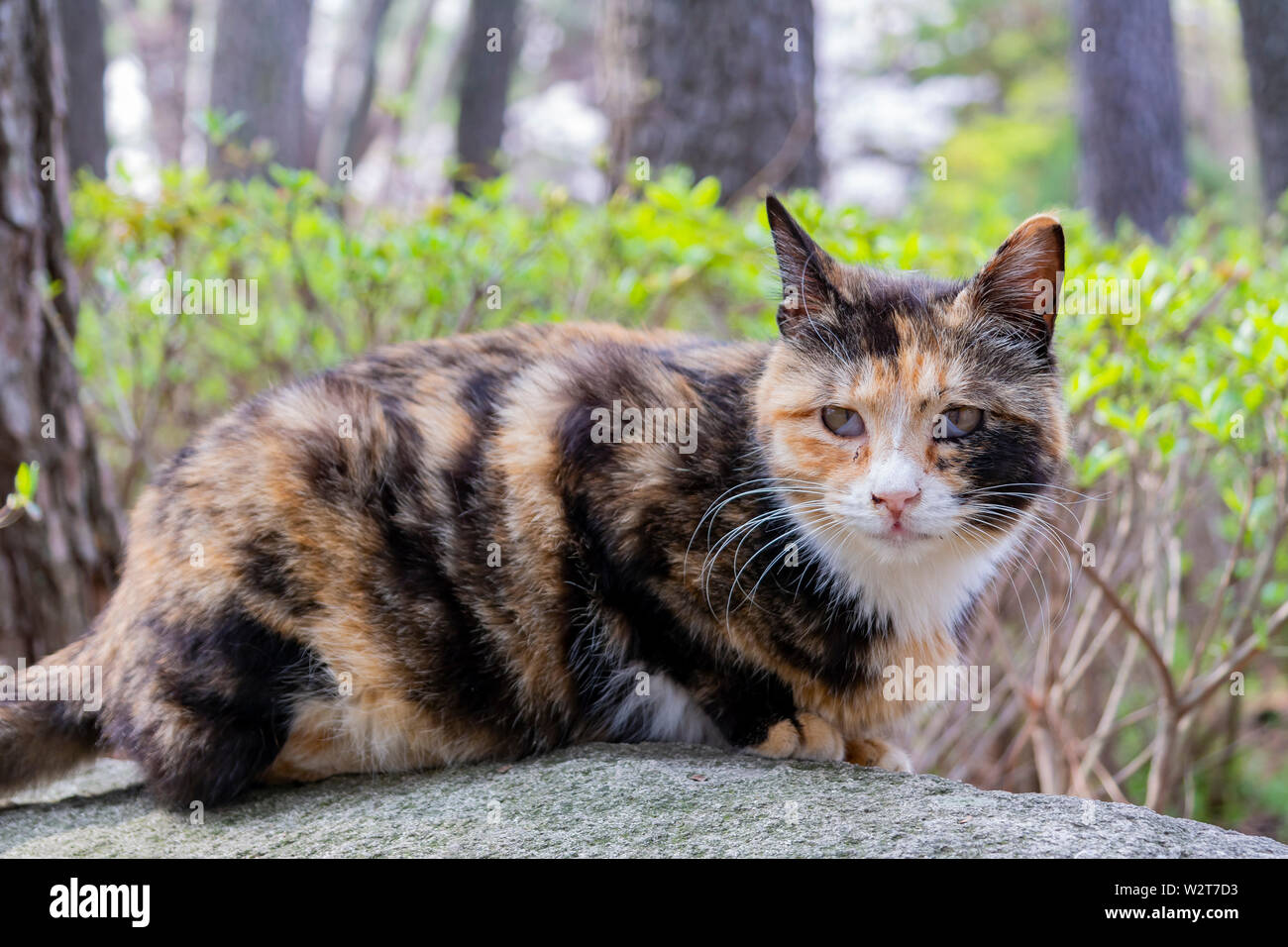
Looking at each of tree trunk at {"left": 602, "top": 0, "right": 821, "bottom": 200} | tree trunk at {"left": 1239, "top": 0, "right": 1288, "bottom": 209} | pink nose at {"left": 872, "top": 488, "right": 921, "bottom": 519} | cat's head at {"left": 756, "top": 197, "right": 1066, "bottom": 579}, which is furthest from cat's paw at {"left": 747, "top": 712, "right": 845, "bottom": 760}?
tree trunk at {"left": 1239, "top": 0, "right": 1288, "bottom": 209}

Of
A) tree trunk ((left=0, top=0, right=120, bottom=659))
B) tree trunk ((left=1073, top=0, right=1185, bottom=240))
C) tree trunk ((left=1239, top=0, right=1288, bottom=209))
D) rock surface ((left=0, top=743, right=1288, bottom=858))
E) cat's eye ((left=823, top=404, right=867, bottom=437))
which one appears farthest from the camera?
tree trunk ((left=1073, top=0, right=1185, bottom=240))

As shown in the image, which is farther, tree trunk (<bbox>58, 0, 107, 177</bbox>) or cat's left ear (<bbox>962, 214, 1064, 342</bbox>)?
tree trunk (<bbox>58, 0, 107, 177</bbox>)

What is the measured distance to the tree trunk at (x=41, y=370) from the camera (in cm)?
351

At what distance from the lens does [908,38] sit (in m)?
18.9

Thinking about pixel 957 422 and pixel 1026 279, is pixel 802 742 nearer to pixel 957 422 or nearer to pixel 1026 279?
pixel 957 422

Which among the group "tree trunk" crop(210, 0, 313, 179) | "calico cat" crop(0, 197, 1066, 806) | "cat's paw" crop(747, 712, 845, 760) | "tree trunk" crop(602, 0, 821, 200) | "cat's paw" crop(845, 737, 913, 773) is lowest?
"cat's paw" crop(845, 737, 913, 773)

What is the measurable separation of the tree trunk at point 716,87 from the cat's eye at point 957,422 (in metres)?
3.51

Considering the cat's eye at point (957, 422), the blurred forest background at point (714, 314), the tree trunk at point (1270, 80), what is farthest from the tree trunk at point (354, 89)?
the cat's eye at point (957, 422)

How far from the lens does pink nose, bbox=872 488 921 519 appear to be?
7.66 ft

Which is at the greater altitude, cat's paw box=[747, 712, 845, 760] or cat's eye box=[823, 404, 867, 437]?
cat's eye box=[823, 404, 867, 437]

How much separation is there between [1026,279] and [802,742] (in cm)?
124

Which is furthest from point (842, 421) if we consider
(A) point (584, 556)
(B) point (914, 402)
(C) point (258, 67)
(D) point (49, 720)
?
(C) point (258, 67)

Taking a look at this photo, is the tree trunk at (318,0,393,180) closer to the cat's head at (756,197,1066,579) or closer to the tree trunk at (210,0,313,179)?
the tree trunk at (210,0,313,179)
